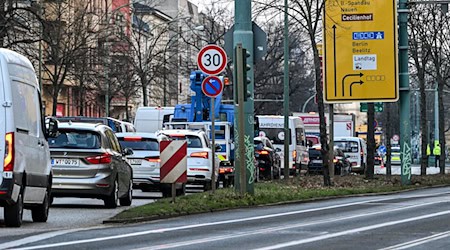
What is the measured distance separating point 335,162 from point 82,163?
32.5m

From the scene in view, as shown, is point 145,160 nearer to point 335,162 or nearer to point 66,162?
point 66,162

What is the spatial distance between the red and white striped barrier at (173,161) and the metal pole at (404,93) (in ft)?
52.6

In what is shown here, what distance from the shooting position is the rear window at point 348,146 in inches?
2409

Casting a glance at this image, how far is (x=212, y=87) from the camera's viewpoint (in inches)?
958

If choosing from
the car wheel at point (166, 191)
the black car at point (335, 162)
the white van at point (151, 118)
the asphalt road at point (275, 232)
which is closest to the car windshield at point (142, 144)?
the car wheel at point (166, 191)

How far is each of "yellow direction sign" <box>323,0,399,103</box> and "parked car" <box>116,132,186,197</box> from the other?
28.5 feet

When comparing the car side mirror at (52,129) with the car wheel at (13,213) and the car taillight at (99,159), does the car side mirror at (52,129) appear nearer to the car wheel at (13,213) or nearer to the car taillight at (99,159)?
the car wheel at (13,213)

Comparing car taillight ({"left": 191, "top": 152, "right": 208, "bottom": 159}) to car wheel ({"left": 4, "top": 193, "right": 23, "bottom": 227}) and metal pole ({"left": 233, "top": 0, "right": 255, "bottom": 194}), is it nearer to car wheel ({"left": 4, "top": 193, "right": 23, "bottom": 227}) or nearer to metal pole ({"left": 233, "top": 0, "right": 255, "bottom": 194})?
metal pole ({"left": 233, "top": 0, "right": 255, "bottom": 194})

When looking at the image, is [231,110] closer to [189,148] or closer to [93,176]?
[189,148]

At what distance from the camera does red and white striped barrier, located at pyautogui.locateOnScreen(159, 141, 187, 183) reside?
867 inches

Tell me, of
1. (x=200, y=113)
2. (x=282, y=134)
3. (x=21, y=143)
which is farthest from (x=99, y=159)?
(x=282, y=134)

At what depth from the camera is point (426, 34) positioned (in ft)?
155

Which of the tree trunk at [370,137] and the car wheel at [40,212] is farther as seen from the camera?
the tree trunk at [370,137]

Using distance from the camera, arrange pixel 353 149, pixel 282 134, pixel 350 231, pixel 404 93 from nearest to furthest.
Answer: pixel 350 231
pixel 404 93
pixel 282 134
pixel 353 149
